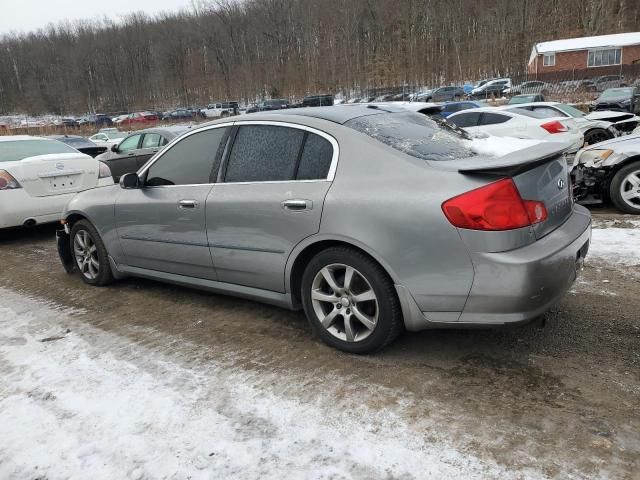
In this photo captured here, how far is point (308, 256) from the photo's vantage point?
11.2ft

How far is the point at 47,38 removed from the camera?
359 feet

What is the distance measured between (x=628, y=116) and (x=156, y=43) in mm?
97147

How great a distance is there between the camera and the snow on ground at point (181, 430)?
2318 millimetres

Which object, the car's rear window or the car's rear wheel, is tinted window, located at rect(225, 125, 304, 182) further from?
the car's rear wheel

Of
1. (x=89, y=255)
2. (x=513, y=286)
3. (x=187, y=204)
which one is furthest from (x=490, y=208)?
(x=89, y=255)

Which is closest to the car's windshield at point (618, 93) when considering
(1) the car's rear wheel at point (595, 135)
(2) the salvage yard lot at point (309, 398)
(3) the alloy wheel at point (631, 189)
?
(1) the car's rear wheel at point (595, 135)

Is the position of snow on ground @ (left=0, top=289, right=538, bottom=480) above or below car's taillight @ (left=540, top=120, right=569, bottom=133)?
below

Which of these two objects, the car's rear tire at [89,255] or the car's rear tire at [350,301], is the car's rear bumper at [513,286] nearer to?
the car's rear tire at [350,301]

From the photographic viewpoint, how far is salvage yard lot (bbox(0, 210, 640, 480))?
92.0 inches

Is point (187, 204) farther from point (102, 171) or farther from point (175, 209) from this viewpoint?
point (102, 171)

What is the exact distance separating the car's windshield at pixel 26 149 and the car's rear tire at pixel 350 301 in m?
5.73

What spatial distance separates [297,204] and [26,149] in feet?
19.4

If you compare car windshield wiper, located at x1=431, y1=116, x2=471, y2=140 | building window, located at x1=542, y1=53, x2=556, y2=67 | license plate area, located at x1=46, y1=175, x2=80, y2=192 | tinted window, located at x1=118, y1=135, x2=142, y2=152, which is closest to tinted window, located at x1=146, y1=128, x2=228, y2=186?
car windshield wiper, located at x1=431, y1=116, x2=471, y2=140

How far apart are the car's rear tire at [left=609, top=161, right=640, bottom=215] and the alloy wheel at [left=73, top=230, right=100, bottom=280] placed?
6.25 meters
